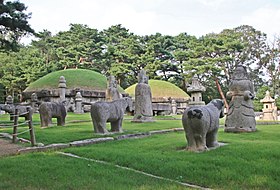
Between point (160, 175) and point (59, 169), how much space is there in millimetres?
1985

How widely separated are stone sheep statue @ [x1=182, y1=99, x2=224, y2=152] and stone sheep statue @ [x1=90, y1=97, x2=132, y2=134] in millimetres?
4154

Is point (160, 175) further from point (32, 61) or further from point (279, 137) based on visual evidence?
point (32, 61)

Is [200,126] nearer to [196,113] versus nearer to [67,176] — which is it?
[196,113]

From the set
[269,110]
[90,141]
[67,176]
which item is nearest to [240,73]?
[90,141]

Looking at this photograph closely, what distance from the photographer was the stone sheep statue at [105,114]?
1089 cm

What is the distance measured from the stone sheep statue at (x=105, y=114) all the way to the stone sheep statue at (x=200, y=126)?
4.15 m

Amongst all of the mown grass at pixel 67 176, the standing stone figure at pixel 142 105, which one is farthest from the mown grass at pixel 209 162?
the standing stone figure at pixel 142 105

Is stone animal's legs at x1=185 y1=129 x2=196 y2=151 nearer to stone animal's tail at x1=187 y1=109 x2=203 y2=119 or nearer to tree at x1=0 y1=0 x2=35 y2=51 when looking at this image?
stone animal's tail at x1=187 y1=109 x2=203 y2=119

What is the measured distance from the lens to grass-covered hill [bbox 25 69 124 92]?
30.2m

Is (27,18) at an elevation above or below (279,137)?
above

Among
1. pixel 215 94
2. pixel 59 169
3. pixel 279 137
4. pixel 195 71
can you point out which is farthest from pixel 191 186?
pixel 215 94

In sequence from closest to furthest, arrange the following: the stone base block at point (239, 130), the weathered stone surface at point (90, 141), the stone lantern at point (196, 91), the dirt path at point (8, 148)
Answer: the dirt path at point (8, 148) < the weathered stone surface at point (90, 141) < the stone base block at point (239, 130) < the stone lantern at point (196, 91)

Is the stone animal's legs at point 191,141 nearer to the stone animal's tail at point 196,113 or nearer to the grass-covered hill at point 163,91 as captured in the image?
the stone animal's tail at point 196,113

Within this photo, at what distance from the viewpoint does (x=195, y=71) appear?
39.2m
